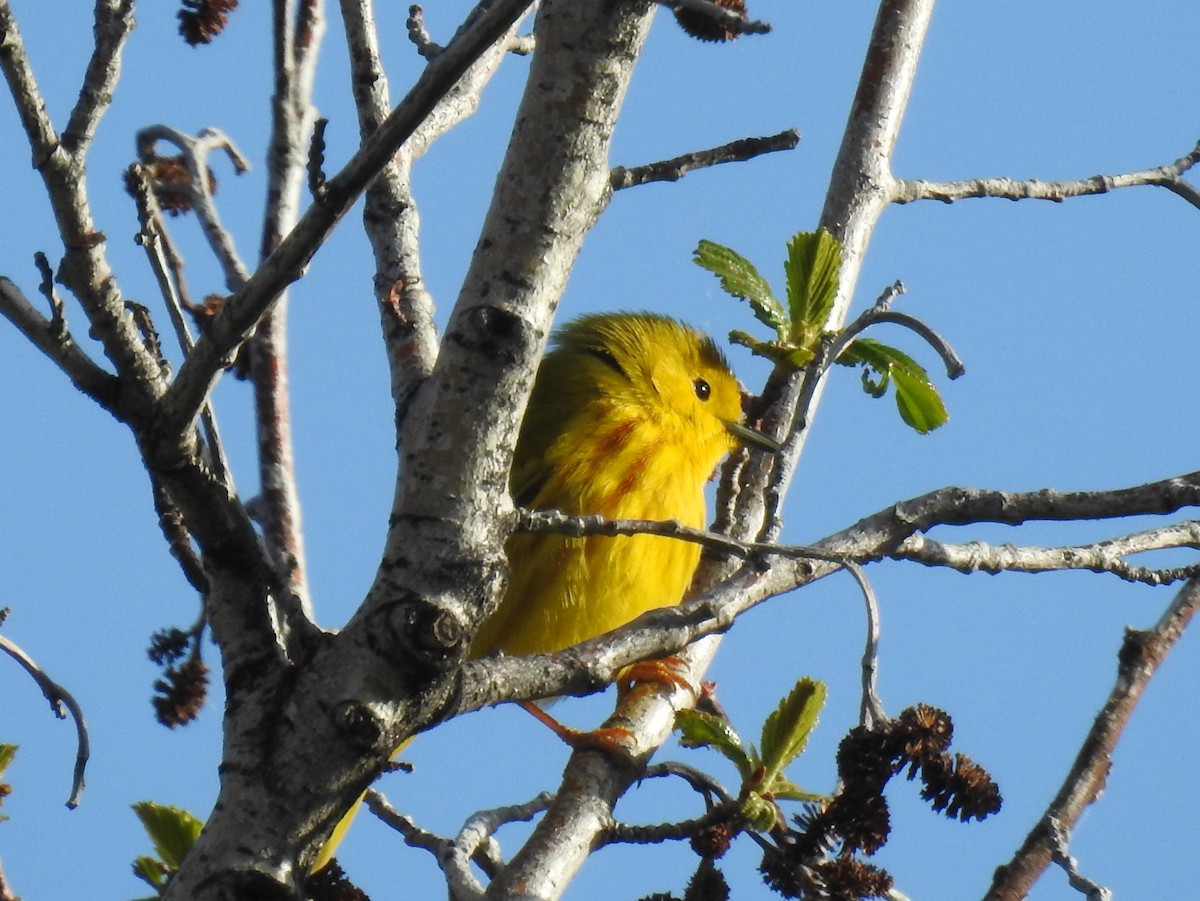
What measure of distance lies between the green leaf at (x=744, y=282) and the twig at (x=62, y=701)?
75.9 inches

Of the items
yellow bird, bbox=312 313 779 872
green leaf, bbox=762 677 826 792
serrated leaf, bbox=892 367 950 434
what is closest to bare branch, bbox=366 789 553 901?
yellow bird, bbox=312 313 779 872

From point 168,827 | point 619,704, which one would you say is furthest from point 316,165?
point 619,704

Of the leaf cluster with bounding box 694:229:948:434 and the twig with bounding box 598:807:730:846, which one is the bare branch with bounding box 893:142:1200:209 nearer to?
the leaf cluster with bounding box 694:229:948:434

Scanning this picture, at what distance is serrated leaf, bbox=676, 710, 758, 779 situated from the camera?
3.55 meters

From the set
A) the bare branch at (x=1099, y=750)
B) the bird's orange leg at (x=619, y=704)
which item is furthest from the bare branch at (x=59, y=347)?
the bare branch at (x=1099, y=750)

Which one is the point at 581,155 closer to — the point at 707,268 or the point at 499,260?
the point at 499,260

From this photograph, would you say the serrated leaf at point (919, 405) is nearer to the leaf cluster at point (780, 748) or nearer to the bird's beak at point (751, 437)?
the bird's beak at point (751, 437)

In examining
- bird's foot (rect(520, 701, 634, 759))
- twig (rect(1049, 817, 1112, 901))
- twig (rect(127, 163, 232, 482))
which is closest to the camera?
twig (rect(127, 163, 232, 482))

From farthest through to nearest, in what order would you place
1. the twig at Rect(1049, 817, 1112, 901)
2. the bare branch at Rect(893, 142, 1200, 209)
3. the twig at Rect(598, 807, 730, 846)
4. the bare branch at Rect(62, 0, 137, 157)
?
the bare branch at Rect(893, 142, 1200, 209), the twig at Rect(598, 807, 730, 846), the twig at Rect(1049, 817, 1112, 901), the bare branch at Rect(62, 0, 137, 157)

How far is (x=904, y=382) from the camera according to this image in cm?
383

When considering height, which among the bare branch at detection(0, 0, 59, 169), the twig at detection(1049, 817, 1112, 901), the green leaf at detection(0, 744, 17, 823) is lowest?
the green leaf at detection(0, 744, 17, 823)

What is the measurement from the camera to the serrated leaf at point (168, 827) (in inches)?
152

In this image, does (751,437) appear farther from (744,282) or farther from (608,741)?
(608,741)

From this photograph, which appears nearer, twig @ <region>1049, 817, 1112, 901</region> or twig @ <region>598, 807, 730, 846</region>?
twig @ <region>1049, 817, 1112, 901</region>
